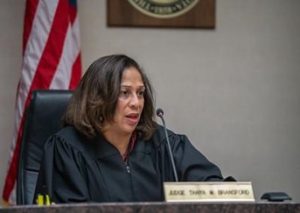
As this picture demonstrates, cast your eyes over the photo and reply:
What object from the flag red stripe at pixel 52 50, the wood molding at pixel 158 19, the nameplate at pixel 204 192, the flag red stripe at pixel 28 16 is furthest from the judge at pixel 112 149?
the wood molding at pixel 158 19

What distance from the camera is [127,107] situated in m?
2.29

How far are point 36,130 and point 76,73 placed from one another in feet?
2.99

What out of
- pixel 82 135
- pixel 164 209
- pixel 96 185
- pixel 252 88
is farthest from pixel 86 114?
pixel 252 88

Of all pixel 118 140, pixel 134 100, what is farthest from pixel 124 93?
pixel 118 140

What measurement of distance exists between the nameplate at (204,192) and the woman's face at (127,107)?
0.75 m

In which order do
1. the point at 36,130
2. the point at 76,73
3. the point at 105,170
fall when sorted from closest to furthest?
1. the point at 105,170
2. the point at 36,130
3. the point at 76,73

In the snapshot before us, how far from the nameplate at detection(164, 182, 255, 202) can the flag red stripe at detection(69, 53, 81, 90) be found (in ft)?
6.04

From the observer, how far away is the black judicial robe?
2164mm

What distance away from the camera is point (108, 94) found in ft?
7.43

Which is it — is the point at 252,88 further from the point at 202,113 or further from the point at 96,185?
the point at 96,185

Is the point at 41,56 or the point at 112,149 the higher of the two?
the point at 41,56

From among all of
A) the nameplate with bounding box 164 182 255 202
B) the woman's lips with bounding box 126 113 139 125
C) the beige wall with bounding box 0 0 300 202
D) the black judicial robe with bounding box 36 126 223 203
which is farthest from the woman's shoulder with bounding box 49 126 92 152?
the beige wall with bounding box 0 0 300 202

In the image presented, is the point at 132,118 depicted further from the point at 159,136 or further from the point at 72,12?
the point at 72,12

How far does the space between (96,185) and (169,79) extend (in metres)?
1.53
